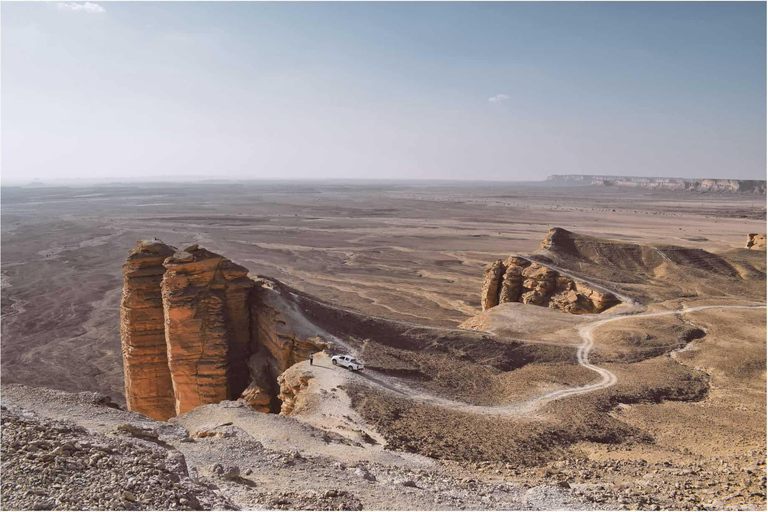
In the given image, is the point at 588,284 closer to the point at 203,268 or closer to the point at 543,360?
the point at 543,360

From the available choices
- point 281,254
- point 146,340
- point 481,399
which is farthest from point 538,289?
point 281,254

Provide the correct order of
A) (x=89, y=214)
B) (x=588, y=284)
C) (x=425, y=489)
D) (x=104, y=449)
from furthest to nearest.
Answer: (x=89, y=214)
(x=588, y=284)
(x=425, y=489)
(x=104, y=449)

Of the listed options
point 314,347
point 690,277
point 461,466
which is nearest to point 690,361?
point 461,466

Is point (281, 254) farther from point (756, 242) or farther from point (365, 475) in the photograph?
point (365, 475)

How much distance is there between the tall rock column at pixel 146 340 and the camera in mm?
28438

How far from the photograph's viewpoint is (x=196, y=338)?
2600cm

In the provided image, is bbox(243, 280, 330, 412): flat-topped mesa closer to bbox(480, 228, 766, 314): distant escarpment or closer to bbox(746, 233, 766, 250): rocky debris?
bbox(480, 228, 766, 314): distant escarpment

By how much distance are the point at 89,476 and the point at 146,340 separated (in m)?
20.8

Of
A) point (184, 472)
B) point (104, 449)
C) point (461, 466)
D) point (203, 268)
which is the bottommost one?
point (461, 466)

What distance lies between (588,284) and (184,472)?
45.6 m

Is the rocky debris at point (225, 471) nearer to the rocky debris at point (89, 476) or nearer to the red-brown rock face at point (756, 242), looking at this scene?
the rocky debris at point (89, 476)

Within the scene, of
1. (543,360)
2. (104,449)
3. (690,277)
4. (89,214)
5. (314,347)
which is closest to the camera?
(104,449)

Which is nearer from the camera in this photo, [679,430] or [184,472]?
[184,472]

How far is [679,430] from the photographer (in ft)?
66.9
